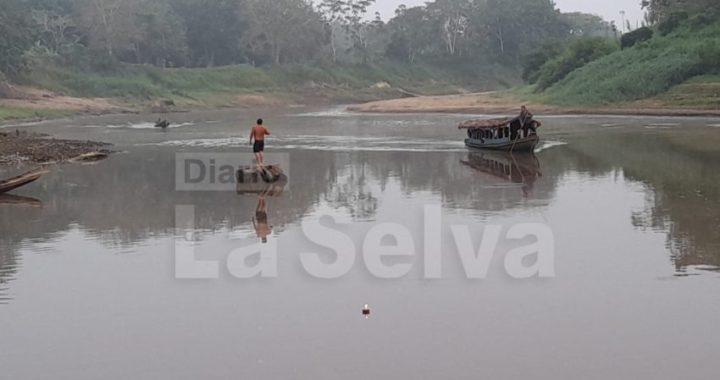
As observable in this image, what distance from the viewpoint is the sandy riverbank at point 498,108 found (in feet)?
183

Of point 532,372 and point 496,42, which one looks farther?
point 496,42

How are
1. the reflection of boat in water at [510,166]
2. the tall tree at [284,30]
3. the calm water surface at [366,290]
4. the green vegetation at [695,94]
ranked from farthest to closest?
→ the tall tree at [284,30] → the green vegetation at [695,94] → the reflection of boat in water at [510,166] → the calm water surface at [366,290]

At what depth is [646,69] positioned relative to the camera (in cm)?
5978

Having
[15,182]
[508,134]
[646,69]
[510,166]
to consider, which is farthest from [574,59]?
[15,182]

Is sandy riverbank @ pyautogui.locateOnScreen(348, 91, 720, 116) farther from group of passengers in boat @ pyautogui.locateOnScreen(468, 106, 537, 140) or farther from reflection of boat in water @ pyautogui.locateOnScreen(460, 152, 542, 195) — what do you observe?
reflection of boat in water @ pyautogui.locateOnScreen(460, 152, 542, 195)

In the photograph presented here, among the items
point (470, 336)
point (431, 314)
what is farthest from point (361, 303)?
point (470, 336)

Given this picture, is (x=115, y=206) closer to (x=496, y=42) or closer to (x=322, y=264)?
(x=322, y=264)

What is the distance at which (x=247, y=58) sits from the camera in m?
120

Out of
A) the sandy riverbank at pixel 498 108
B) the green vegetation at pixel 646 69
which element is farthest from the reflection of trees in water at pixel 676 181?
the green vegetation at pixel 646 69

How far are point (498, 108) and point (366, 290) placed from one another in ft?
182

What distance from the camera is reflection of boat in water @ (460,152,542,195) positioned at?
24478 mm

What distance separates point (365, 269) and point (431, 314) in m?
2.59

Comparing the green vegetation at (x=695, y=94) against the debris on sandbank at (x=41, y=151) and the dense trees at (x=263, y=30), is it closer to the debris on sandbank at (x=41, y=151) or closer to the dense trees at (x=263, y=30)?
the dense trees at (x=263, y=30)

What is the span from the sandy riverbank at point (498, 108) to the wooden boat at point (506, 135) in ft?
76.4
